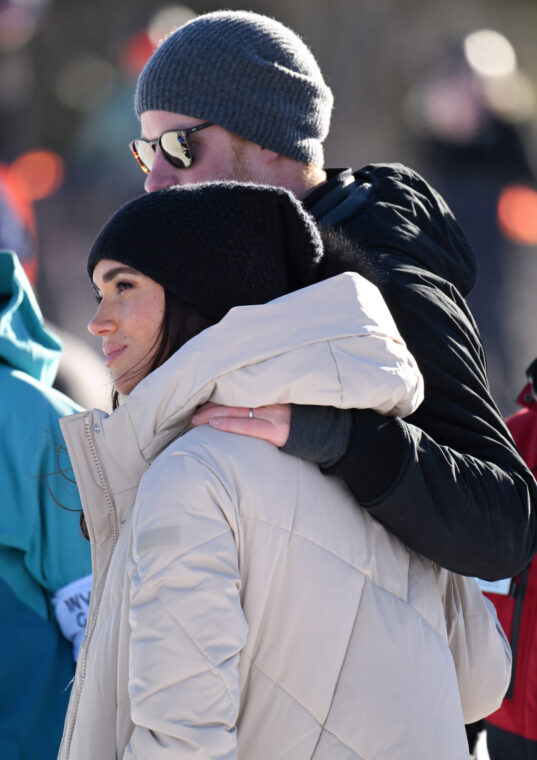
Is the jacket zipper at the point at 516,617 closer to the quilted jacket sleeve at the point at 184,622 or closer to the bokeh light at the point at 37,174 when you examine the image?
the quilted jacket sleeve at the point at 184,622

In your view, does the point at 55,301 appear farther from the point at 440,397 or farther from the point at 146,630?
the point at 146,630

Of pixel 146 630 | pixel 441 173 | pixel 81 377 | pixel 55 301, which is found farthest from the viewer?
pixel 441 173

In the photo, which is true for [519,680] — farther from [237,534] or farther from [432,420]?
[237,534]

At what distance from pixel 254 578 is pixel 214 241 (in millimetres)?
466

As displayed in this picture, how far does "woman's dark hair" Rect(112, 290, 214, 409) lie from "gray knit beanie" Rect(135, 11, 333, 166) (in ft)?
2.05

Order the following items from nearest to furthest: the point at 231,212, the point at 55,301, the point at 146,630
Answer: the point at 146,630, the point at 231,212, the point at 55,301

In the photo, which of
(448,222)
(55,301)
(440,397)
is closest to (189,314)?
(440,397)

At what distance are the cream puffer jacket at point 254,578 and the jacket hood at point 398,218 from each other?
11.1 inches

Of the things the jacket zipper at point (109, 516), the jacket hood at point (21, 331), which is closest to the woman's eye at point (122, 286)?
the jacket zipper at point (109, 516)

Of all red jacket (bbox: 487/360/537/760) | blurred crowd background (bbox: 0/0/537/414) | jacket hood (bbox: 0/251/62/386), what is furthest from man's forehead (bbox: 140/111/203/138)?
blurred crowd background (bbox: 0/0/537/414)

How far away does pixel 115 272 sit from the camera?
1.31 m

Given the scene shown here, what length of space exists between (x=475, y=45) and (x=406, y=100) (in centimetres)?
40

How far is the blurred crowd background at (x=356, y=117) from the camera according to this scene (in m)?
3.71

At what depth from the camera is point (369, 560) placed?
1.21m
